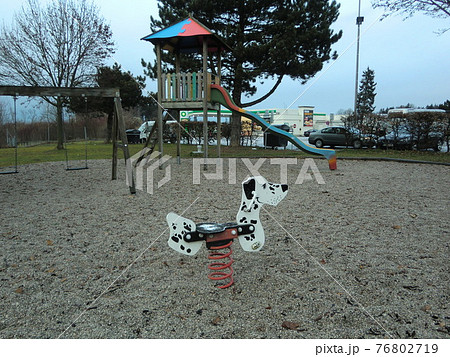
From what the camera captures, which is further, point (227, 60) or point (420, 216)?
point (227, 60)

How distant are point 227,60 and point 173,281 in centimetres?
1619

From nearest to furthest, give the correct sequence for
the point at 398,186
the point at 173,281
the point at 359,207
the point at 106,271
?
the point at 173,281
the point at 106,271
the point at 359,207
the point at 398,186

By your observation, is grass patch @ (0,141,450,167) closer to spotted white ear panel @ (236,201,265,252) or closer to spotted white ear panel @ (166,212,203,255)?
spotted white ear panel @ (236,201,265,252)

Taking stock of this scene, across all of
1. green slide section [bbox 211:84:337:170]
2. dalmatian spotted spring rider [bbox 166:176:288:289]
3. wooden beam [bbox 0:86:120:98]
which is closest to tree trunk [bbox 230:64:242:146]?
green slide section [bbox 211:84:337:170]

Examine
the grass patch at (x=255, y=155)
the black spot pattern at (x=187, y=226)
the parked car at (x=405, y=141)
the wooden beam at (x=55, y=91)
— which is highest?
the wooden beam at (x=55, y=91)

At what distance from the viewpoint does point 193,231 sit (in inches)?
110

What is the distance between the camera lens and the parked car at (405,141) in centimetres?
1490

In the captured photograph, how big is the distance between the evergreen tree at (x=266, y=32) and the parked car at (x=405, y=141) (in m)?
4.83

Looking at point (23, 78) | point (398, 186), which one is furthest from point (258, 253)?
point (23, 78)

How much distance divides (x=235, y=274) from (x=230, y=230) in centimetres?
59

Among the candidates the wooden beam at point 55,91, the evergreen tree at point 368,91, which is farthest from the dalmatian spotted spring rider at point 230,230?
the evergreen tree at point 368,91

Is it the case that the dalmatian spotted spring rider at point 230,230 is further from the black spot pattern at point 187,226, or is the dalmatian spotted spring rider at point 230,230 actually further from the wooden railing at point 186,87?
the wooden railing at point 186,87

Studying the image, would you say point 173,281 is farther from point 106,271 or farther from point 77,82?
point 77,82

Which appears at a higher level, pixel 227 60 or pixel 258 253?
pixel 227 60
